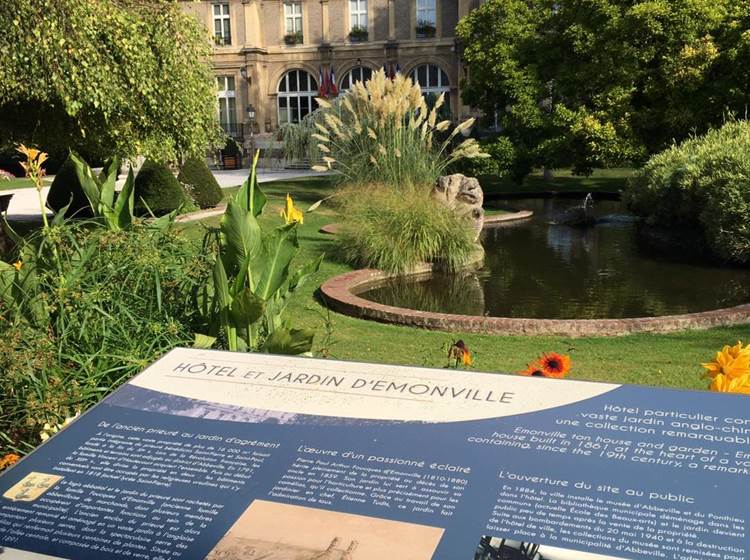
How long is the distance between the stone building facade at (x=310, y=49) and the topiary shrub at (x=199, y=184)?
23.1 meters

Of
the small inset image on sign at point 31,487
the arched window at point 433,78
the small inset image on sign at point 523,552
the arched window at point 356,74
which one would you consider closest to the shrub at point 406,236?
the small inset image on sign at point 31,487

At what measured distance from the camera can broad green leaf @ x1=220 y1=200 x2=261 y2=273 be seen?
3902mm

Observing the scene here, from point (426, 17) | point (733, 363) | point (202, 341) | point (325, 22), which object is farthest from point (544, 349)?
point (325, 22)

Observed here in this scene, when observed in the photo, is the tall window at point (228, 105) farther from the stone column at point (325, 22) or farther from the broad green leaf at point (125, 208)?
the broad green leaf at point (125, 208)

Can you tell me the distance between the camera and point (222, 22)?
4169 centimetres

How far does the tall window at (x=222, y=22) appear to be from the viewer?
41.5 m

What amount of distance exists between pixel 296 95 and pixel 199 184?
26.8 metres

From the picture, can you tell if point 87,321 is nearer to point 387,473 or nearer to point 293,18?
point 387,473

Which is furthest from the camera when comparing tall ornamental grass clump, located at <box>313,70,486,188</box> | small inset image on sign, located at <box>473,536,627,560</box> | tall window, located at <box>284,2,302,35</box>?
tall window, located at <box>284,2,302,35</box>

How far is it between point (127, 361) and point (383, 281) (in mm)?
5954

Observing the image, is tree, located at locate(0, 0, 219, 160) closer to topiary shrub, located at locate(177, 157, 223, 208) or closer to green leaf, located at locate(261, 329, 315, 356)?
green leaf, located at locate(261, 329, 315, 356)

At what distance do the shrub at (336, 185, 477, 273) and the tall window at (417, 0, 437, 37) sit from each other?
1249 inches

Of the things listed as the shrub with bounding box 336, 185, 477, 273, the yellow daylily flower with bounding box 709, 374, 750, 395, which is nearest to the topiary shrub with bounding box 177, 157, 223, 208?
the shrub with bounding box 336, 185, 477, 273

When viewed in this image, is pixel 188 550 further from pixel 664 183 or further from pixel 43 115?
pixel 664 183
